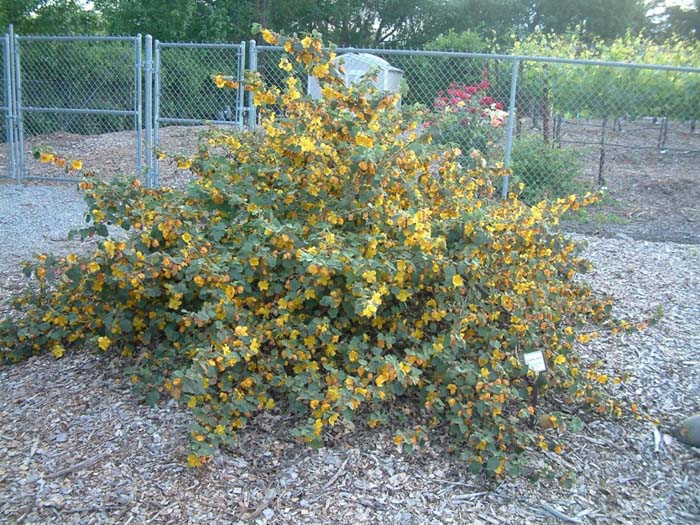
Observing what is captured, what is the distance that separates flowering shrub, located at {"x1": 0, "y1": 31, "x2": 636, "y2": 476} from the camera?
2.82 meters

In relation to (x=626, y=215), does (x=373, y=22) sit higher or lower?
higher

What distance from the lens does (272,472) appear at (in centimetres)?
277

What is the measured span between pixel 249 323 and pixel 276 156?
98cm

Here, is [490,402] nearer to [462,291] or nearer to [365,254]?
[462,291]

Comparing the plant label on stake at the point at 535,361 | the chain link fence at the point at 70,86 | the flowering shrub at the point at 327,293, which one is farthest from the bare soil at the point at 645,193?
the chain link fence at the point at 70,86

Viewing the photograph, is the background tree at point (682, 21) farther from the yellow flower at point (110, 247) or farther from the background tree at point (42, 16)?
the yellow flower at point (110, 247)

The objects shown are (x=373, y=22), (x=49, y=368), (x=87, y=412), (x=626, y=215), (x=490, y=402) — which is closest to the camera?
(x=490, y=402)

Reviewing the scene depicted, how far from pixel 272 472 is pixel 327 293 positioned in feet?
2.48

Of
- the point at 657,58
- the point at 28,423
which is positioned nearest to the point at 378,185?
the point at 28,423

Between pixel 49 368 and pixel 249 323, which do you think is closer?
pixel 249 323

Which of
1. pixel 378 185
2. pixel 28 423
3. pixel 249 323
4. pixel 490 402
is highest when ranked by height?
pixel 378 185

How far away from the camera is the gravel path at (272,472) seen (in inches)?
102

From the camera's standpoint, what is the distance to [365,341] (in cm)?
304

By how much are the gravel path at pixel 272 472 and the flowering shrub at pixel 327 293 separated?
4.7 inches
